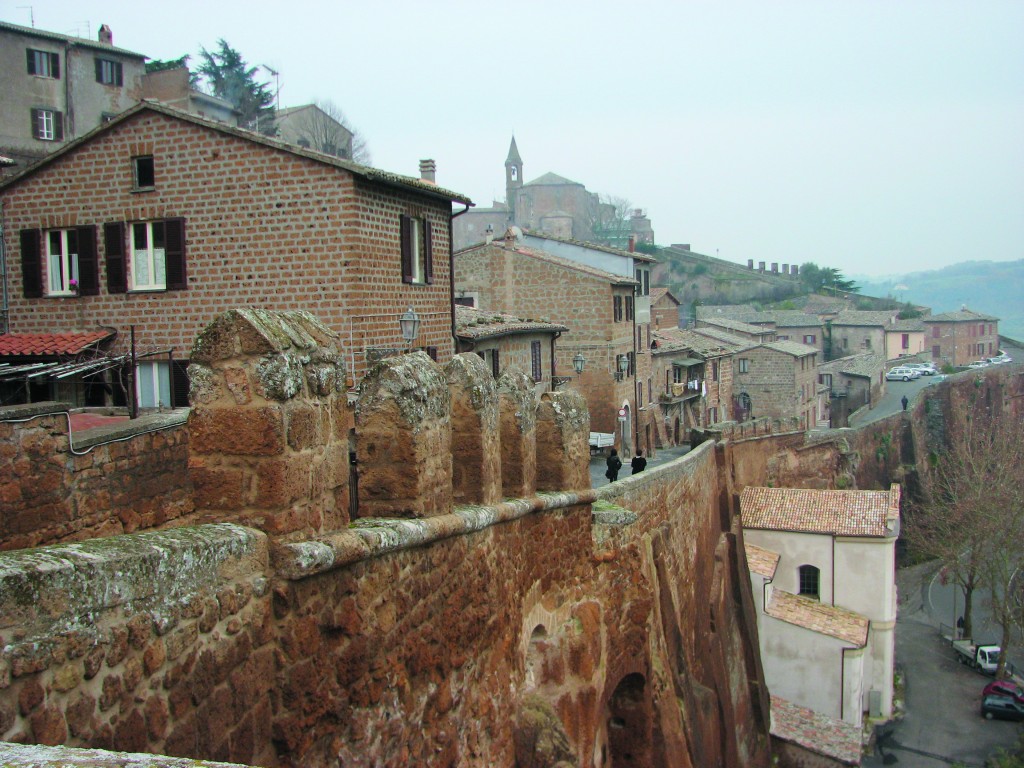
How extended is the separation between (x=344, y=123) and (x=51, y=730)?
69623 mm

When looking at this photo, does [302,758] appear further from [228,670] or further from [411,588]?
[411,588]

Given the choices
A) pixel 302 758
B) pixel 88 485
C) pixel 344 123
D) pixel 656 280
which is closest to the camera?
pixel 302 758

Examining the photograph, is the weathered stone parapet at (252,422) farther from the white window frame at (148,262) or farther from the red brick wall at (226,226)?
the white window frame at (148,262)

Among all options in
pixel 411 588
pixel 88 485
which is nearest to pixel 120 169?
pixel 88 485

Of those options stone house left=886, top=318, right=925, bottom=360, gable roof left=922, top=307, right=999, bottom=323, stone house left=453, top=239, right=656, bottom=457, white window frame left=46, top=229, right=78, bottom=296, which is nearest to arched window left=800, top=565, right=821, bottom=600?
stone house left=453, top=239, right=656, bottom=457

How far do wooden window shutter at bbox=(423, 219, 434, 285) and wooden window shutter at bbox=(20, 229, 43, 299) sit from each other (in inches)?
308

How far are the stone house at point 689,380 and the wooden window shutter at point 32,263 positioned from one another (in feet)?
95.4

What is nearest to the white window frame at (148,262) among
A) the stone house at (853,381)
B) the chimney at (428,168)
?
the chimney at (428,168)

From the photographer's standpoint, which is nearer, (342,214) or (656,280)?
(342,214)

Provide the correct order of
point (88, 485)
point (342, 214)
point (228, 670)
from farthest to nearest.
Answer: point (342, 214) → point (88, 485) → point (228, 670)

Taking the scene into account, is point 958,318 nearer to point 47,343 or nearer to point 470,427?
point 47,343

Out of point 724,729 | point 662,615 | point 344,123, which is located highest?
point 344,123

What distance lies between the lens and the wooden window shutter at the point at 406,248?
19.7 meters

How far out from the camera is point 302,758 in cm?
459
